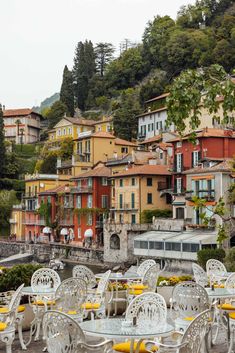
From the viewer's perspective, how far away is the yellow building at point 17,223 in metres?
78.2

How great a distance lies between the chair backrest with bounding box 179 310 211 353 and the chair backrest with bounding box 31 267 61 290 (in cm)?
480

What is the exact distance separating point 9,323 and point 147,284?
391 centimetres

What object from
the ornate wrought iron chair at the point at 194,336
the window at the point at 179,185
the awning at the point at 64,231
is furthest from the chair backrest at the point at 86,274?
the awning at the point at 64,231

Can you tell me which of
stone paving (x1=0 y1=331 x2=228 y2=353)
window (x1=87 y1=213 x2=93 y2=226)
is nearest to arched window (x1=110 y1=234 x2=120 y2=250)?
window (x1=87 y1=213 x2=93 y2=226)

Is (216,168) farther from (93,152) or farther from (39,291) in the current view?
(39,291)

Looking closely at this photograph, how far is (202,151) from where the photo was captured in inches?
1955

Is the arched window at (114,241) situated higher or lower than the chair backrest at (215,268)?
lower

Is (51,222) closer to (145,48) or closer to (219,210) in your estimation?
(145,48)

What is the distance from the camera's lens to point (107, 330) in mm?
6664

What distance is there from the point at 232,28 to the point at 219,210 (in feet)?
285

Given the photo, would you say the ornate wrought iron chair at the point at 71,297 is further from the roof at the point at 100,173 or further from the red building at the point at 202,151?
the roof at the point at 100,173

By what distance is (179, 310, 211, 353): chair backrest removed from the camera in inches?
238

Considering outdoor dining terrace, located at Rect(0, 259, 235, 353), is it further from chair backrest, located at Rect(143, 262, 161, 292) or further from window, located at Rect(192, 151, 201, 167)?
window, located at Rect(192, 151, 201, 167)

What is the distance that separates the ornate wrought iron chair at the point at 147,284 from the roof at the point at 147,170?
43.2m
